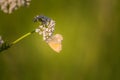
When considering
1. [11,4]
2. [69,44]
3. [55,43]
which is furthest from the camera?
[69,44]

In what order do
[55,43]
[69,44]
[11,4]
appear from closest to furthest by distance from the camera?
[11,4]
[55,43]
[69,44]

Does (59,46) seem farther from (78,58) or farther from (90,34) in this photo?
(90,34)

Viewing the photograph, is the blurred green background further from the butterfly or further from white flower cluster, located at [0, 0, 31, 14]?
white flower cluster, located at [0, 0, 31, 14]

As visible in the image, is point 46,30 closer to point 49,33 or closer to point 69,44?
point 49,33

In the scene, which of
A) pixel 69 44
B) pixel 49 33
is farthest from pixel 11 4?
pixel 69 44

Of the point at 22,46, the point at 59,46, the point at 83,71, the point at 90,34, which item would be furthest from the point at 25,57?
the point at 59,46

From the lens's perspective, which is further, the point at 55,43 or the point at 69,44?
the point at 69,44
